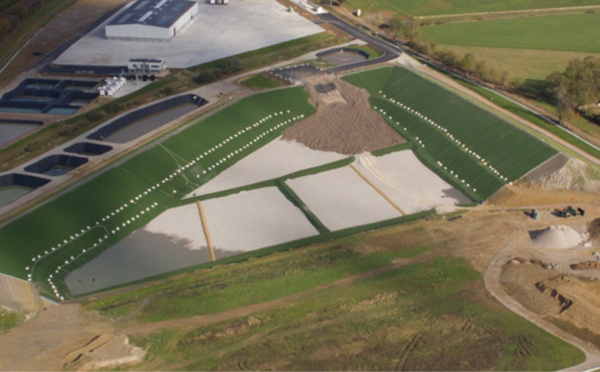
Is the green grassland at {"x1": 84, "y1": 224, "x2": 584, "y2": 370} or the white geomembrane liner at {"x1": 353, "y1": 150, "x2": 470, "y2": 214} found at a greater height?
the white geomembrane liner at {"x1": 353, "y1": 150, "x2": 470, "y2": 214}

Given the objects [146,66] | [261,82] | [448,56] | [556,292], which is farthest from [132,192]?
[448,56]

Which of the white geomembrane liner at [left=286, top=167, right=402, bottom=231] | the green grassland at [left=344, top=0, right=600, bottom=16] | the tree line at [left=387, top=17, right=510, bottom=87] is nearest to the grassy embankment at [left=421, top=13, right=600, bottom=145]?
the tree line at [left=387, top=17, right=510, bottom=87]

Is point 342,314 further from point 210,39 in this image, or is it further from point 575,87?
point 210,39

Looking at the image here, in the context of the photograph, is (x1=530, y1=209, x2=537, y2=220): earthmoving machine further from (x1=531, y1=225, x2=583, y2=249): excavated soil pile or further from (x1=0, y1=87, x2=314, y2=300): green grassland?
(x1=0, y1=87, x2=314, y2=300): green grassland

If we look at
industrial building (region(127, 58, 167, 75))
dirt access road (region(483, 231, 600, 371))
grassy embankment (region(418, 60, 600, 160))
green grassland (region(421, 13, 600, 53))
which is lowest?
dirt access road (region(483, 231, 600, 371))

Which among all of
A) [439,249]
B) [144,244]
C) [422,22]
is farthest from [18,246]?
[422,22]

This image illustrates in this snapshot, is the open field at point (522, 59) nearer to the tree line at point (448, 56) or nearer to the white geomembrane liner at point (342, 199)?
the tree line at point (448, 56)
